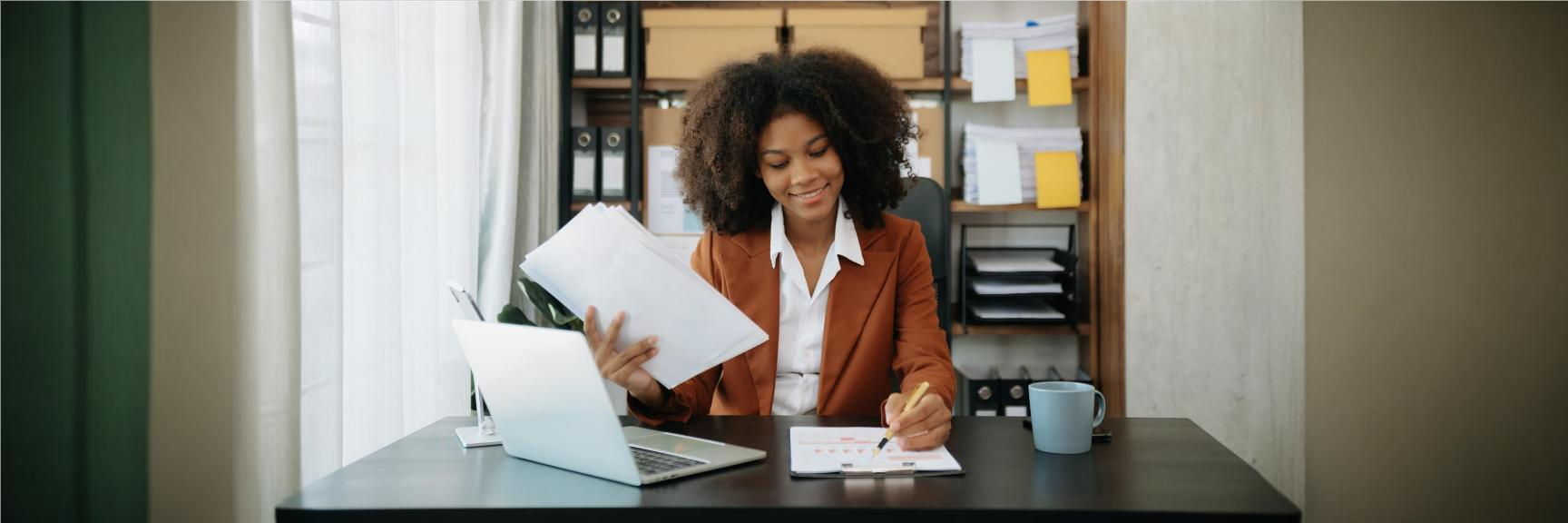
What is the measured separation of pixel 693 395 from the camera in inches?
53.0

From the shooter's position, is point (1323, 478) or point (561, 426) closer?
point (561, 426)

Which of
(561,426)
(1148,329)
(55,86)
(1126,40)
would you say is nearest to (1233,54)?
(1126,40)

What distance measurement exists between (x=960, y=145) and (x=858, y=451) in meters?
2.12

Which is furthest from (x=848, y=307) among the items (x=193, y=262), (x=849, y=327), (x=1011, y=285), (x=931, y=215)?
(x=1011, y=285)

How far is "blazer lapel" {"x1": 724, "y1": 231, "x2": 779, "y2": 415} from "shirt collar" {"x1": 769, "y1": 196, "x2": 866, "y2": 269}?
2cm

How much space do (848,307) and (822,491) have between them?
2.05 feet

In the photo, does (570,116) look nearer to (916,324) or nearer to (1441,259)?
(916,324)

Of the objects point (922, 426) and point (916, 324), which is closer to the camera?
point (922, 426)

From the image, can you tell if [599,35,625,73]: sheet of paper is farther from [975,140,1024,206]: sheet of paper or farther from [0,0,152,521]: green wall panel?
[0,0,152,521]: green wall panel

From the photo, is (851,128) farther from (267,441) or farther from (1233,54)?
(1233,54)

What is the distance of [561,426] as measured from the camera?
2.91 ft

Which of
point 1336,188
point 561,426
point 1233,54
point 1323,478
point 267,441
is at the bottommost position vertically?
point 1323,478

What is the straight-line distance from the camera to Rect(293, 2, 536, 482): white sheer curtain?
150 centimetres

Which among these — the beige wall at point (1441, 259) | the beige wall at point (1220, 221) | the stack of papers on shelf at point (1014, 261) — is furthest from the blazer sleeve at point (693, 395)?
the beige wall at point (1441, 259)
